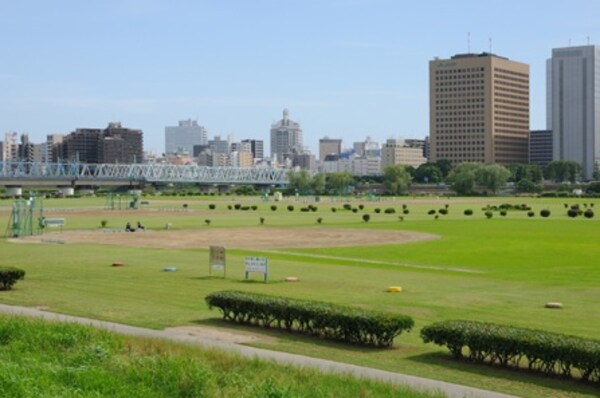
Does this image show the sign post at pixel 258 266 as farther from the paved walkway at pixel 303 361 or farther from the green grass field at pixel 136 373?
the green grass field at pixel 136 373

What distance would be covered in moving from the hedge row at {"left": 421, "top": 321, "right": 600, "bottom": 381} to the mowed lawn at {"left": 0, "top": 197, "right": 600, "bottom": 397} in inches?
15.5

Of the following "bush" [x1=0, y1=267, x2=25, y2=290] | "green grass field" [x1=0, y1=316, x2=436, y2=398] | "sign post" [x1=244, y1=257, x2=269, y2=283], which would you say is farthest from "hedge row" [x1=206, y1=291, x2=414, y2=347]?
"bush" [x1=0, y1=267, x2=25, y2=290]

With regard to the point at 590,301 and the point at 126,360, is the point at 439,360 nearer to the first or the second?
the point at 126,360

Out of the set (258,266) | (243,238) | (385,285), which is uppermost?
(258,266)

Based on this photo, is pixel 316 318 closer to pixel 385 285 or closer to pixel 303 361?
pixel 303 361

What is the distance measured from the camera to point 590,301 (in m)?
30.3

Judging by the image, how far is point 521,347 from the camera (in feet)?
59.1

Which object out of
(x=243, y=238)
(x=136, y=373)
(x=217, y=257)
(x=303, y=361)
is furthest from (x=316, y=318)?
(x=243, y=238)

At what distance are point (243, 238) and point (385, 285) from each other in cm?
3267

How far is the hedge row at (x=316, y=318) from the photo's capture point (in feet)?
68.2

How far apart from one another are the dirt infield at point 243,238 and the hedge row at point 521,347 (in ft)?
128

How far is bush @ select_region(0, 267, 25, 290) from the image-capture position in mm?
31969

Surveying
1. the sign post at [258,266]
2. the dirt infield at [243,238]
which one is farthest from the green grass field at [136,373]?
the dirt infield at [243,238]

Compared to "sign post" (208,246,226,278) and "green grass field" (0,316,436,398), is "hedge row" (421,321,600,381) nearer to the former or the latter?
"green grass field" (0,316,436,398)
